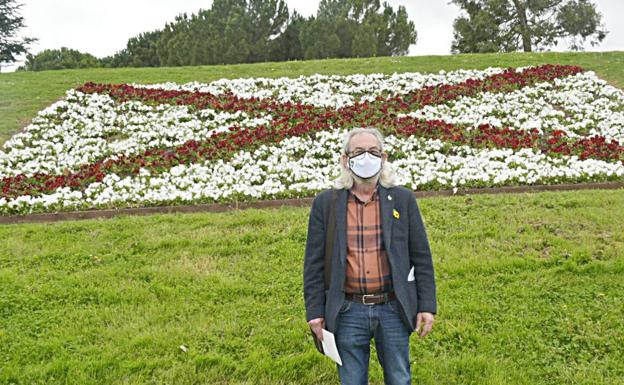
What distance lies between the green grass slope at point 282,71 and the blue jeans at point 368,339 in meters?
12.9

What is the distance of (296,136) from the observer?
10.7 m

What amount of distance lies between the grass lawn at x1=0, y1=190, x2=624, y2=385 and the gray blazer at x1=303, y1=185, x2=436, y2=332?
4.08 ft

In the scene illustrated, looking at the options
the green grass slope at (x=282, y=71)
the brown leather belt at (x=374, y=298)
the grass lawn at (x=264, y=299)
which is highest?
the green grass slope at (x=282, y=71)

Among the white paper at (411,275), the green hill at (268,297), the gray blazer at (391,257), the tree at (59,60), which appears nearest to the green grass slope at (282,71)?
the green hill at (268,297)

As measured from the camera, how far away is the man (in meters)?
2.61

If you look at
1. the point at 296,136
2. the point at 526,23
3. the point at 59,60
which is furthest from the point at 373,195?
the point at 59,60

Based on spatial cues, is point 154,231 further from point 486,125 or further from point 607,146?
point 607,146

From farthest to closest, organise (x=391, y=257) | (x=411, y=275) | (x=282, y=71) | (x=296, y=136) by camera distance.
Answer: (x=282, y=71) < (x=296, y=136) < (x=411, y=275) < (x=391, y=257)

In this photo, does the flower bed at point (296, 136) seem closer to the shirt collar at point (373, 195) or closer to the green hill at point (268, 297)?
the green hill at point (268, 297)

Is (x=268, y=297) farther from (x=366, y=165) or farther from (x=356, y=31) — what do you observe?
(x=356, y=31)

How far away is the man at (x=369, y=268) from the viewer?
261 cm

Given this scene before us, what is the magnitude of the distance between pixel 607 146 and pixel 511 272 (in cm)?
550

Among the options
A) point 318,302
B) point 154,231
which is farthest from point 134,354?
point 154,231

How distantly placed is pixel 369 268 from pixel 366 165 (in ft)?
1.60
